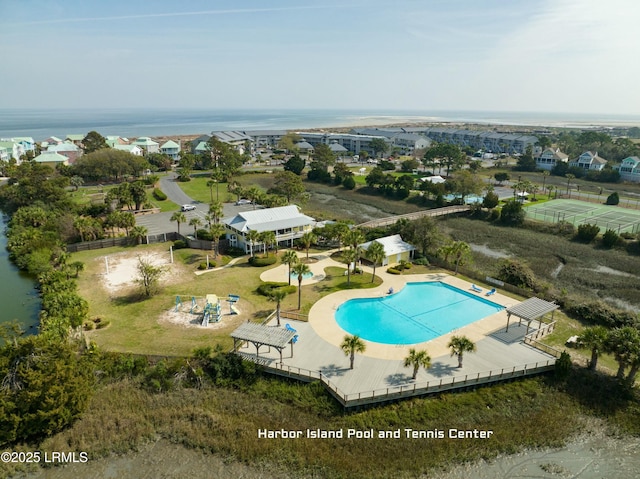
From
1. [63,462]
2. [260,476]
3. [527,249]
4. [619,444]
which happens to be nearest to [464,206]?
[527,249]

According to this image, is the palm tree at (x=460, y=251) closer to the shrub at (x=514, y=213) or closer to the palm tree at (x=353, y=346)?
the palm tree at (x=353, y=346)

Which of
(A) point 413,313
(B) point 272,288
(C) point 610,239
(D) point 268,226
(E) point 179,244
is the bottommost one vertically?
(A) point 413,313

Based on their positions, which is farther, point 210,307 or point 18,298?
point 18,298

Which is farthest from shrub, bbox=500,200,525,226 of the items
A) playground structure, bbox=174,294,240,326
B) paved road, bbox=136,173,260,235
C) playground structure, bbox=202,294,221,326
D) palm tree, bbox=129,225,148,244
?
palm tree, bbox=129,225,148,244

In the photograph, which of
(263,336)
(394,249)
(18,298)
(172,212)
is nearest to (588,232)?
(394,249)

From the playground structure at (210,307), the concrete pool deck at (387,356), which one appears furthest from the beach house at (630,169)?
the playground structure at (210,307)

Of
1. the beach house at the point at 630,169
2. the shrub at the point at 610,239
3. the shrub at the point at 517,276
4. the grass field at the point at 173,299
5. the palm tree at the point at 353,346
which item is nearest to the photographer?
the palm tree at the point at 353,346

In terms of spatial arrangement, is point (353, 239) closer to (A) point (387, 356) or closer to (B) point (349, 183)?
(A) point (387, 356)
